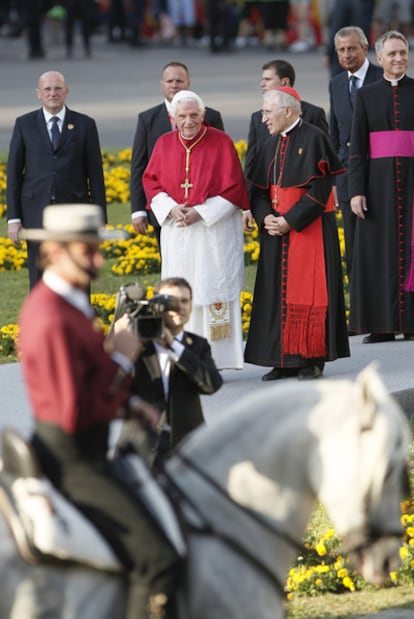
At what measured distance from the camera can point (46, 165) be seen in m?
10.8

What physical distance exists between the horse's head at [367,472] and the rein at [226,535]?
20 centimetres

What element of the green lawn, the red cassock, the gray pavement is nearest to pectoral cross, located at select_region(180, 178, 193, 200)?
the red cassock

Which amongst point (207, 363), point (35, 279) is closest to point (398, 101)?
point (35, 279)

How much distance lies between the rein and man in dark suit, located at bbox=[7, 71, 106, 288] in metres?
5.96

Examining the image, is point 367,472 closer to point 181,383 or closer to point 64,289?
point 64,289

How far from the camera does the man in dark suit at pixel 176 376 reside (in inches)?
251

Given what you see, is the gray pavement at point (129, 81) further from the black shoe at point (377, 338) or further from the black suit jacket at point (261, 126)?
the black suit jacket at point (261, 126)

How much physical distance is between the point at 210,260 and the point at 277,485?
471 cm

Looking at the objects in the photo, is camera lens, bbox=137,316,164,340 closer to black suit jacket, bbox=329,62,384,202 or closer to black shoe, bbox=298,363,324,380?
black shoe, bbox=298,363,324,380

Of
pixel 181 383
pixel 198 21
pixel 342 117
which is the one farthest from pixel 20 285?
pixel 198 21

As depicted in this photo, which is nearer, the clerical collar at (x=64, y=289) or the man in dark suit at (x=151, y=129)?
the clerical collar at (x=64, y=289)

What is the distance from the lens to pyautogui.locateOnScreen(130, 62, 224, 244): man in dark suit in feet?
35.1

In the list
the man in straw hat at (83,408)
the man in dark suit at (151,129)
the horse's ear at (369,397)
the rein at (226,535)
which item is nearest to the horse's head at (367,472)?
the horse's ear at (369,397)

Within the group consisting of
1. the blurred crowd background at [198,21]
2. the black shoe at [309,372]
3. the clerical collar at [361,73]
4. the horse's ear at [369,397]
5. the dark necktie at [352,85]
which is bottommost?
the black shoe at [309,372]
